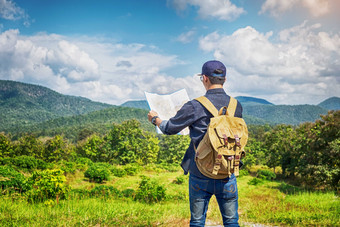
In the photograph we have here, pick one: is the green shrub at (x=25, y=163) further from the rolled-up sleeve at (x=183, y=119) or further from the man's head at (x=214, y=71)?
the man's head at (x=214, y=71)

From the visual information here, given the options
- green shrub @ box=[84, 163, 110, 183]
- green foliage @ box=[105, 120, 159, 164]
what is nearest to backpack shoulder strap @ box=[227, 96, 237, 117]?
green shrub @ box=[84, 163, 110, 183]

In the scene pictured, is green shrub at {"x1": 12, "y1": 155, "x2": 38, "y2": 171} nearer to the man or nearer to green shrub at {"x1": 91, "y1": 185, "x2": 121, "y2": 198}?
green shrub at {"x1": 91, "y1": 185, "x2": 121, "y2": 198}

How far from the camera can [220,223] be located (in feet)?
15.1

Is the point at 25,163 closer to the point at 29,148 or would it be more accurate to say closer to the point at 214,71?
the point at 214,71

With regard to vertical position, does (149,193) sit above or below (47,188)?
below

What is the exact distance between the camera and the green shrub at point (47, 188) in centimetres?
571

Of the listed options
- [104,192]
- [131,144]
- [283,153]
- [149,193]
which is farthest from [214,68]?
[131,144]

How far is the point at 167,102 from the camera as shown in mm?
3205

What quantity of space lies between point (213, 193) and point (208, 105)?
2.80 feet

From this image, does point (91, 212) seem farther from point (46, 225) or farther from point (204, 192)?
point (204, 192)

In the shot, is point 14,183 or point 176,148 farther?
point 176,148

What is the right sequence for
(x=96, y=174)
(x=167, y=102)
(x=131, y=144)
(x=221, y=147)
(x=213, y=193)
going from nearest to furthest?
(x=221, y=147)
(x=213, y=193)
(x=167, y=102)
(x=96, y=174)
(x=131, y=144)

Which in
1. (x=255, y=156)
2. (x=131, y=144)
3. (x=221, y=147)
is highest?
(x=221, y=147)

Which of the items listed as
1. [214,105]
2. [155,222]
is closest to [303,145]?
[155,222]
